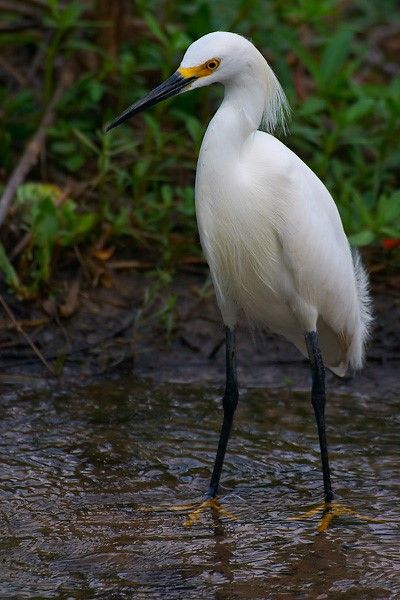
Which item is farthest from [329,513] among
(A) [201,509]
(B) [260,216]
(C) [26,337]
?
(C) [26,337]

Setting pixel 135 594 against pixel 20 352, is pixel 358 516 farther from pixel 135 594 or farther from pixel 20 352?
pixel 20 352

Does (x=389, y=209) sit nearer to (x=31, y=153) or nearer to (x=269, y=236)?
(x=269, y=236)

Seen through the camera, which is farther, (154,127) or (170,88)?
(154,127)

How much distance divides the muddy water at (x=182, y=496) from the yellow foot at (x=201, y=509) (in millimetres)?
16

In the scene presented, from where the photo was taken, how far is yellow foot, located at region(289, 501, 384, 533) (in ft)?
12.8

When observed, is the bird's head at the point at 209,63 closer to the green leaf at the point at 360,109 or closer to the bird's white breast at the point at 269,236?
the bird's white breast at the point at 269,236

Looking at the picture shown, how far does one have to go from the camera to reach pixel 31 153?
5984mm

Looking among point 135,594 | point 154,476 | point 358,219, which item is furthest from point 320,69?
point 135,594

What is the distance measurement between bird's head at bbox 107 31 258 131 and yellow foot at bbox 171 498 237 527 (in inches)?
55.5

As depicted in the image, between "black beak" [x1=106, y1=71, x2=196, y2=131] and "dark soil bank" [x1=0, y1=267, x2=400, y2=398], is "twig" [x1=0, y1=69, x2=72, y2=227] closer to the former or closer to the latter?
"dark soil bank" [x1=0, y1=267, x2=400, y2=398]

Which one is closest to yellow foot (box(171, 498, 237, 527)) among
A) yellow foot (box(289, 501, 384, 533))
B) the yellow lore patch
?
yellow foot (box(289, 501, 384, 533))

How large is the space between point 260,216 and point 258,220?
2cm

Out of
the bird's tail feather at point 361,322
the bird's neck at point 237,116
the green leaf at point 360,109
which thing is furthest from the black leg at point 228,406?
the green leaf at point 360,109

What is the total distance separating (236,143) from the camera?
3.88 m
